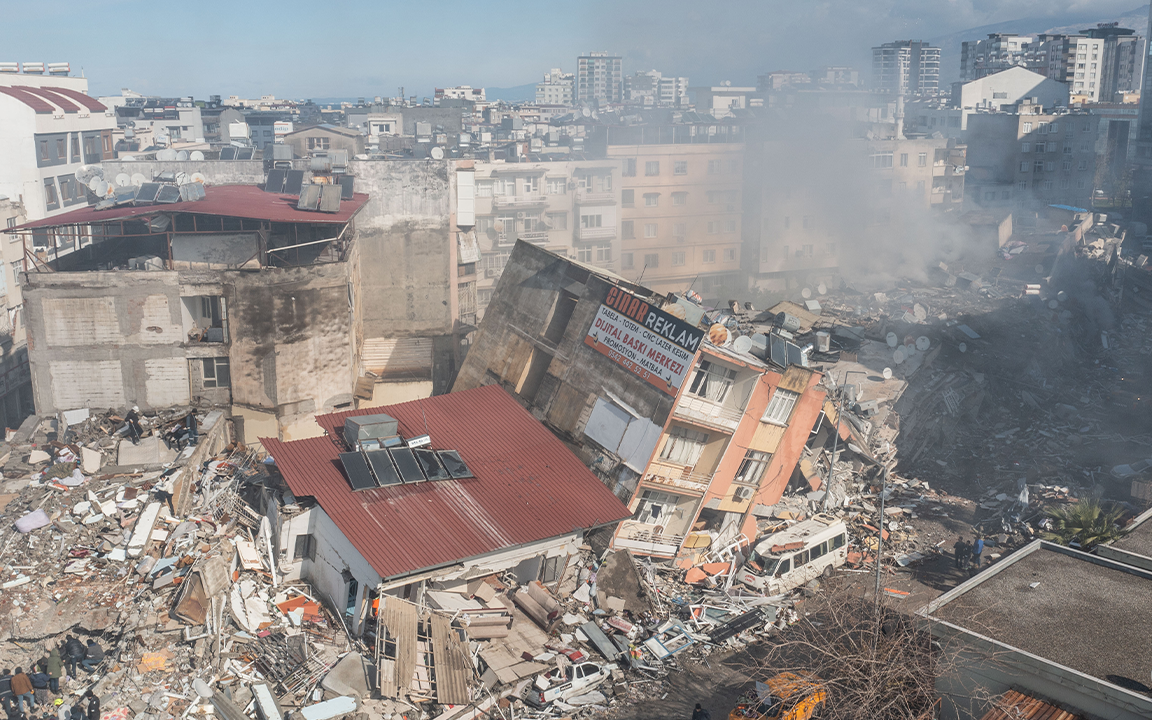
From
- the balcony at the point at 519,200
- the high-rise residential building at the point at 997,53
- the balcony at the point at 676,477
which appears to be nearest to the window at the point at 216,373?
the balcony at the point at 676,477

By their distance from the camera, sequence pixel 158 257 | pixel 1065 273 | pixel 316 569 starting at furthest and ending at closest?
pixel 1065 273 < pixel 158 257 < pixel 316 569

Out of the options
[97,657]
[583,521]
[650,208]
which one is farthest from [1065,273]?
[97,657]

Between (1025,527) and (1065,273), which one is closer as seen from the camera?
(1025,527)

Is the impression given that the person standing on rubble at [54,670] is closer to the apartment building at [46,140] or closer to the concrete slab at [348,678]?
the concrete slab at [348,678]

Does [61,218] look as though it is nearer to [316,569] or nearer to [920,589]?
[316,569]

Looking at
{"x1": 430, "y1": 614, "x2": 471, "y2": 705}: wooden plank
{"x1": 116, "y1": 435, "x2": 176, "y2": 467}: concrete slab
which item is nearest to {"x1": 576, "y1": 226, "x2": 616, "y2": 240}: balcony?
{"x1": 116, "y1": 435, "x2": 176, "y2": 467}: concrete slab

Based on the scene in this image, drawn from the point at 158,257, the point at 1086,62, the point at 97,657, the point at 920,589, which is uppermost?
the point at 1086,62

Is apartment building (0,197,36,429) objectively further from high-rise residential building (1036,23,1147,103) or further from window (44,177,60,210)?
high-rise residential building (1036,23,1147,103)
